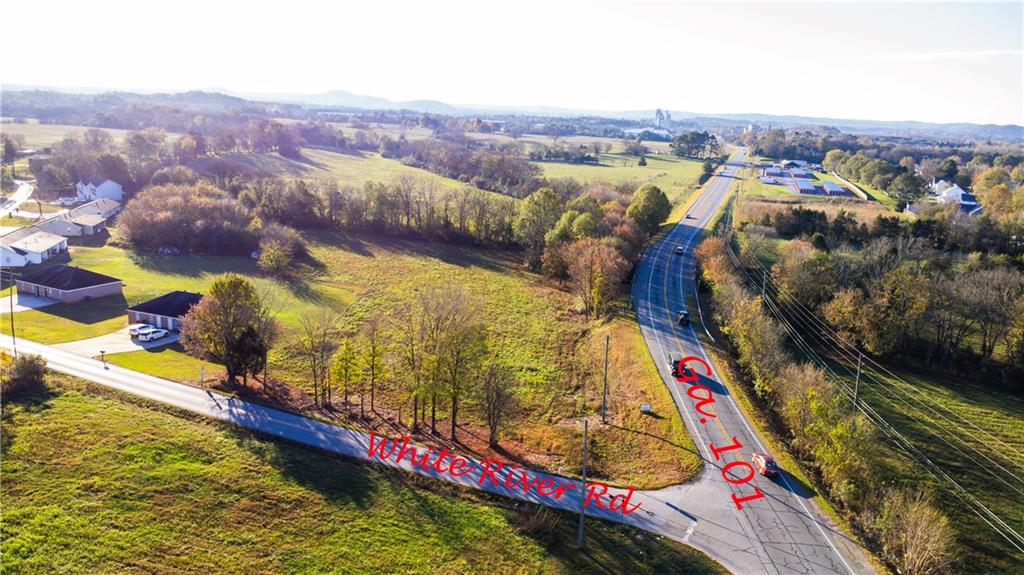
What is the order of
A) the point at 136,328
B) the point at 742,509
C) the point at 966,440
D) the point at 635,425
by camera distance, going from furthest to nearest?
the point at 136,328 → the point at 966,440 → the point at 635,425 → the point at 742,509

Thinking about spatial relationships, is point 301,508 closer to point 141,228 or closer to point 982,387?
point 982,387

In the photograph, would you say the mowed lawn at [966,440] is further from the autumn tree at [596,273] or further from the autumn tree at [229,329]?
the autumn tree at [229,329]

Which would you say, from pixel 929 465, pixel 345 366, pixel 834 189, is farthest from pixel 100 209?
pixel 834 189

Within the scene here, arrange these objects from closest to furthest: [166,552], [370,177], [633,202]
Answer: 1. [166,552]
2. [633,202]
3. [370,177]

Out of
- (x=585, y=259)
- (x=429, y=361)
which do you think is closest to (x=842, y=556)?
(x=429, y=361)

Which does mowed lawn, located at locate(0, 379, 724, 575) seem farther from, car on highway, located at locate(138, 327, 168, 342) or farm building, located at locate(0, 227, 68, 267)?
farm building, located at locate(0, 227, 68, 267)

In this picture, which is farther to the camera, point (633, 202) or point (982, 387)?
point (633, 202)

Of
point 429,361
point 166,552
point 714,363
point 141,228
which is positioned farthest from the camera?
point 141,228

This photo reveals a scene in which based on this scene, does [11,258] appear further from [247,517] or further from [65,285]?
[247,517]
